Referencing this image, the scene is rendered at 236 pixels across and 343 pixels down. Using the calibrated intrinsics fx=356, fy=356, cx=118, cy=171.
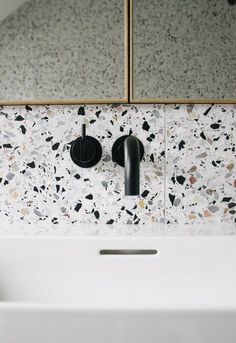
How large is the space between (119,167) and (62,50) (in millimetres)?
346

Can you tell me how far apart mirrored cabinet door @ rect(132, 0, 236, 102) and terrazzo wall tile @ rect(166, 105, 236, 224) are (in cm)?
5

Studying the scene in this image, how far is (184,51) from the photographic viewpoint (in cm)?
94

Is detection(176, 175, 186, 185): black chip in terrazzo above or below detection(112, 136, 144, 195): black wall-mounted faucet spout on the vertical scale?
below

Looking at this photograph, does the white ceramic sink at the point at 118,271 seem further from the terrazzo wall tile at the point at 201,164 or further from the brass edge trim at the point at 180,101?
the brass edge trim at the point at 180,101

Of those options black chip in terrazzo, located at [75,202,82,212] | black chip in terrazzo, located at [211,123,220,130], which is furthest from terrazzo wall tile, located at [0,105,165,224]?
black chip in terrazzo, located at [211,123,220,130]

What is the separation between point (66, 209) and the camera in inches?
37.8

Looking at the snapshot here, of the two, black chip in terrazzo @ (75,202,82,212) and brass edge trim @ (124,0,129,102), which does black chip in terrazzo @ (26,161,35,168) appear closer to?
black chip in terrazzo @ (75,202,82,212)

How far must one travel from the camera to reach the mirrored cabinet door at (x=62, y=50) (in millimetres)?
937

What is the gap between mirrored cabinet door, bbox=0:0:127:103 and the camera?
94cm

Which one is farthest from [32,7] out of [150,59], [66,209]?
[66,209]

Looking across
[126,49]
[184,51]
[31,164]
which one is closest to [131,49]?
[126,49]

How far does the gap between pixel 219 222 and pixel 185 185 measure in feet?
0.44

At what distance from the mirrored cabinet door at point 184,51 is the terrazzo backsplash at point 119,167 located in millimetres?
47

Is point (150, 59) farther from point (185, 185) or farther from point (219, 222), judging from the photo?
point (219, 222)
